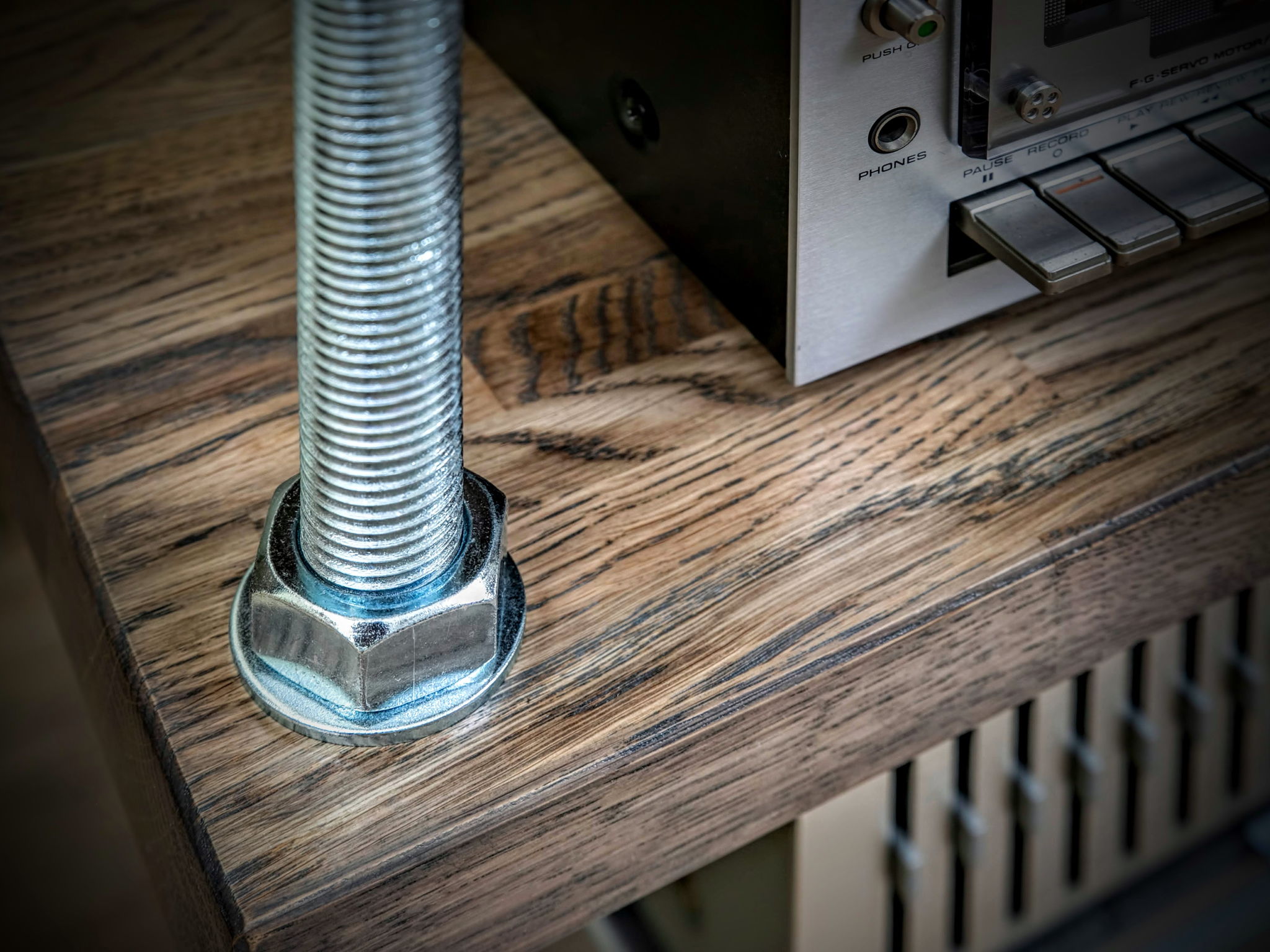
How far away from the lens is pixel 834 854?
Answer: 0.53 meters

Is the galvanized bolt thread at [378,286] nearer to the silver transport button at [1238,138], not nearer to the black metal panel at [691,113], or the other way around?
the black metal panel at [691,113]

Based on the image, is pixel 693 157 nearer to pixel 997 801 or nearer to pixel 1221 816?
pixel 997 801

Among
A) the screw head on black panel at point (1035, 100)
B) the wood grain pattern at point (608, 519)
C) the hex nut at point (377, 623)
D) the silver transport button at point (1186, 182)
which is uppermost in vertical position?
the screw head on black panel at point (1035, 100)

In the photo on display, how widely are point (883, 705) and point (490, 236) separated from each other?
23 centimetres

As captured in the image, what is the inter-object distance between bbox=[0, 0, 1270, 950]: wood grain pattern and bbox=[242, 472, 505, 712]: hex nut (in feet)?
0.05

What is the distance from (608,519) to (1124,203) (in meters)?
0.19

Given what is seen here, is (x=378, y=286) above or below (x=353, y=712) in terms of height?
above

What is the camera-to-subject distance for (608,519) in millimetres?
426

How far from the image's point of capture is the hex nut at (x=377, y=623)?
0.35 metres

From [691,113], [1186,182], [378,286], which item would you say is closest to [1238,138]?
[1186,182]

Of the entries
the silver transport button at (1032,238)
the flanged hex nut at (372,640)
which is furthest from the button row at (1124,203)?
the flanged hex nut at (372,640)

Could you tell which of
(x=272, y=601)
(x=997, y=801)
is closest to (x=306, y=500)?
(x=272, y=601)

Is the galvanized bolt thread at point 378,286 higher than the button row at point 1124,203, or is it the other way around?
the galvanized bolt thread at point 378,286

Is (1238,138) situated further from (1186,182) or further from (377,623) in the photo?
(377,623)
